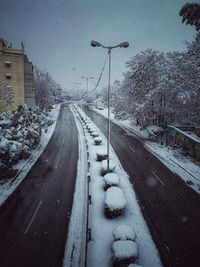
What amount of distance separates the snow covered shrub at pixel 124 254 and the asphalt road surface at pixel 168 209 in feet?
5.72

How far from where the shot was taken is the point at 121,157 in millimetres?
22703

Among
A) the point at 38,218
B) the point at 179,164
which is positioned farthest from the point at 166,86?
the point at 38,218

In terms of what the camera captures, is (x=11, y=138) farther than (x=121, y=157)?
No

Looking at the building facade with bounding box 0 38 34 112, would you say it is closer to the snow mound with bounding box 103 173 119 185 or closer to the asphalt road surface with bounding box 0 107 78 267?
the asphalt road surface with bounding box 0 107 78 267

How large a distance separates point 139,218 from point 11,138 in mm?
14858

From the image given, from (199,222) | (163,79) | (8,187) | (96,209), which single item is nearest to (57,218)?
(96,209)

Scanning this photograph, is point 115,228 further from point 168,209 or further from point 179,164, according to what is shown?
point 179,164

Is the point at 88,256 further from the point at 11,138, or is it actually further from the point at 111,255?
the point at 11,138

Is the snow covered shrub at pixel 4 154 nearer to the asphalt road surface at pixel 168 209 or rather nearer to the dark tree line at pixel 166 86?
the asphalt road surface at pixel 168 209

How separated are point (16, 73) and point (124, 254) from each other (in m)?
44.7

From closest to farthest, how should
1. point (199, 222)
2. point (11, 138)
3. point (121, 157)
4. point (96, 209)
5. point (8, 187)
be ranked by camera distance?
1. point (199, 222)
2. point (96, 209)
3. point (8, 187)
4. point (11, 138)
5. point (121, 157)

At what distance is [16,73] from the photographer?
1703 inches

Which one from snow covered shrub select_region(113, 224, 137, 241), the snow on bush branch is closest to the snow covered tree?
snow covered shrub select_region(113, 224, 137, 241)

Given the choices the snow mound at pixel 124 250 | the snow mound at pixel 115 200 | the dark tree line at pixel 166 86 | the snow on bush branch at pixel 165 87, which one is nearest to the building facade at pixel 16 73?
the dark tree line at pixel 166 86
